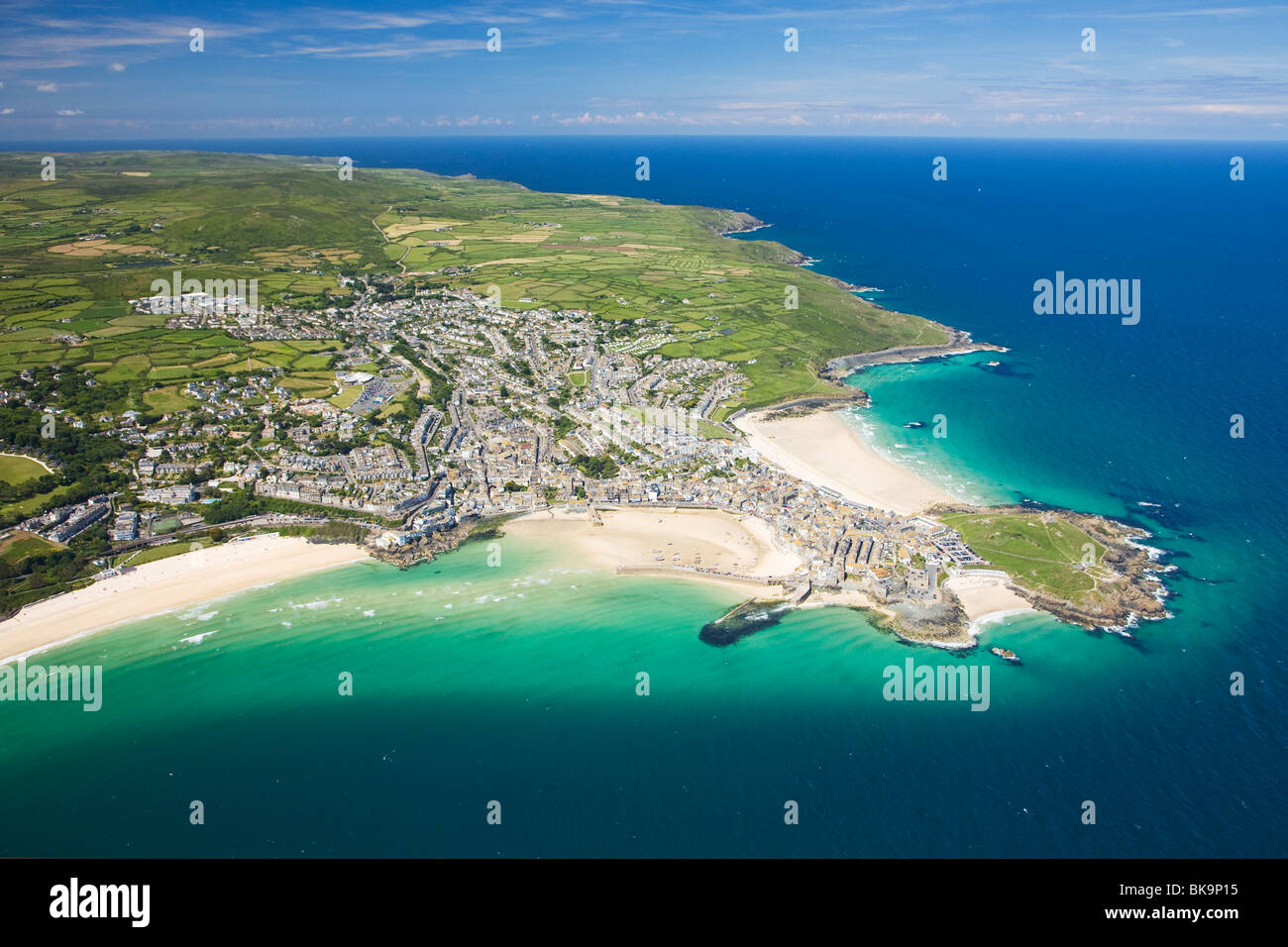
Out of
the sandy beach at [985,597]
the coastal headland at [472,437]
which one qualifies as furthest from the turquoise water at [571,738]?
the coastal headland at [472,437]

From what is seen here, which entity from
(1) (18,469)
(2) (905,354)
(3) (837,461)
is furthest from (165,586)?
(2) (905,354)

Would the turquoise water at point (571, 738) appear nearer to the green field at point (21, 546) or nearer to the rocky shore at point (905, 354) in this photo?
the green field at point (21, 546)

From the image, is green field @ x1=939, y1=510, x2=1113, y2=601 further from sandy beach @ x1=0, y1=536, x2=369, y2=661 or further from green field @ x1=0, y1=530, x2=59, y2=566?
green field @ x1=0, y1=530, x2=59, y2=566

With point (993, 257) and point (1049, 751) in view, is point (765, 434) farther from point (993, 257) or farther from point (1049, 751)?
point (993, 257)

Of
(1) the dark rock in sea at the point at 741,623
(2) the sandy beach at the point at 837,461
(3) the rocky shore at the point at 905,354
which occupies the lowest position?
(1) the dark rock in sea at the point at 741,623

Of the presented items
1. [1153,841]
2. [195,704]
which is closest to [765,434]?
[1153,841]
